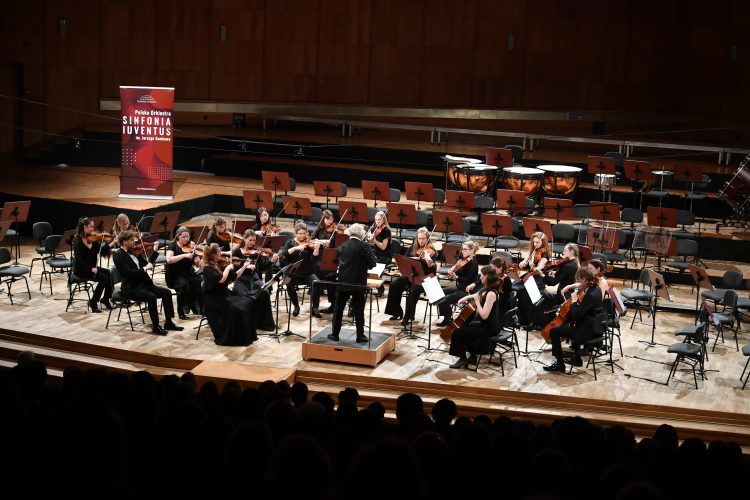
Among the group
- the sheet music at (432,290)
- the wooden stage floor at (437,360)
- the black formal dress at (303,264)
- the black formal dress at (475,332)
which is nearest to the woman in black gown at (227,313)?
the wooden stage floor at (437,360)

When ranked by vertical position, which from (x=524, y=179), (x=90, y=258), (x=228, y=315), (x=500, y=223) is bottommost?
(x=228, y=315)

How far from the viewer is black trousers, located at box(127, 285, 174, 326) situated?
25.8 feet

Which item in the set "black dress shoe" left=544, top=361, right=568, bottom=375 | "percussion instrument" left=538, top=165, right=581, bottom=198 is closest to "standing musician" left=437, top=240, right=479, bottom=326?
"black dress shoe" left=544, top=361, right=568, bottom=375

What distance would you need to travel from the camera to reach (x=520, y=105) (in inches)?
683

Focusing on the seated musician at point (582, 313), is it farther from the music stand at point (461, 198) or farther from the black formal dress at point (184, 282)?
the black formal dress at point (184, 282)

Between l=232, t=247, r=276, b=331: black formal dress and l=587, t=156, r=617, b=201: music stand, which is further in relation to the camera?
l=587, t=156, r=617, b=201: music stand

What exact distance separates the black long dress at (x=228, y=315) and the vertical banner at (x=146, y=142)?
5.18 meters

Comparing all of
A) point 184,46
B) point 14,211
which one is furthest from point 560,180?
point 184,46

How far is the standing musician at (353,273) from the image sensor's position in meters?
7.39

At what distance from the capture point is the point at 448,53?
677 inches

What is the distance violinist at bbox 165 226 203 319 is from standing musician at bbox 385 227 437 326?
87.2 inches

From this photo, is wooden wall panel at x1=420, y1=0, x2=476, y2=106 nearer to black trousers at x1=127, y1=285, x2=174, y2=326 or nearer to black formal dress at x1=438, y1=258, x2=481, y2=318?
black formal dress at x1=438, y1=258, x2=481, y2=318

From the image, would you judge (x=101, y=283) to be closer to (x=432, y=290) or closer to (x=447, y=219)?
(x=432, y=290)

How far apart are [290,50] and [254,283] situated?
34.1 ft
